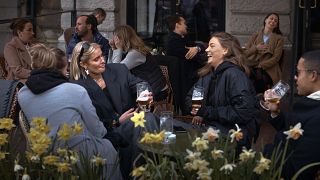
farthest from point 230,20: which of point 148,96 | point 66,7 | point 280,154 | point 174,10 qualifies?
point 280,154

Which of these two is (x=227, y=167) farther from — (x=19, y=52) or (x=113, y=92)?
(x=19, y=52)

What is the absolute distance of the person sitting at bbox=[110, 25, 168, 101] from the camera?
23.6ft

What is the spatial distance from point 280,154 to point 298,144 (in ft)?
1.00

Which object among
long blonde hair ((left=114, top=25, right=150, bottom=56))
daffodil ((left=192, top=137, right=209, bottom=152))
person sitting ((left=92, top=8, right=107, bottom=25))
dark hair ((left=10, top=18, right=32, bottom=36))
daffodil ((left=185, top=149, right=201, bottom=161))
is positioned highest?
person sitting ((left=92, top=8, right=107, bottom=25))

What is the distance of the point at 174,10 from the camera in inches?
456

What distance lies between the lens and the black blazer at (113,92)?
5.28 m

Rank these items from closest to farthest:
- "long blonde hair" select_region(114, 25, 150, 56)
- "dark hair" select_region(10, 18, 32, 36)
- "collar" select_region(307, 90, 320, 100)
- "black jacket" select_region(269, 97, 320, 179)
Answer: "black jacket" select_region(269, 97, 320, 179) < "collar" select_region(307, 90, 320, 100) < "long blonde hair" select_region(114, 25, 150, 56) < "dark hair" select_region(10, 18, 32, 36)

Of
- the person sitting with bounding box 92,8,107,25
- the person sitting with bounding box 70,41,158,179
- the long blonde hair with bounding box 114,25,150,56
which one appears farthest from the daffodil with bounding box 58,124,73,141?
the person sitting with bounding box 92,8,107,25

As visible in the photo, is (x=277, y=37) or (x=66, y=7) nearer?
(x=277, y=37)

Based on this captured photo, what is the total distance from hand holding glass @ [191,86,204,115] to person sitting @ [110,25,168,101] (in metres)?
1.85

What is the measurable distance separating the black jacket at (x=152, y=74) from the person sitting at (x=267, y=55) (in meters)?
2.25

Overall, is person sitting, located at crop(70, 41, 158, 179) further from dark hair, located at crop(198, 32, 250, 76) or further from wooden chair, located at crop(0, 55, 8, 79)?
wooden chair, located at crop(0, 55, 8, 79)

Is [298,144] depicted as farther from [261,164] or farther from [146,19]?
[146,19]

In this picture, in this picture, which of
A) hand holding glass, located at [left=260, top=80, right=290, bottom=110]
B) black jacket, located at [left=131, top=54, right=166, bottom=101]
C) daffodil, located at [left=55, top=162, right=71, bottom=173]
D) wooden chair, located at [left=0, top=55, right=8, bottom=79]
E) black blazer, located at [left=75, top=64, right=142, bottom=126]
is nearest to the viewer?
daffodil, located at [left=55, top=162, right=71, bottom=173]
